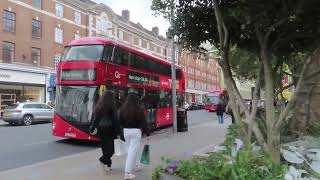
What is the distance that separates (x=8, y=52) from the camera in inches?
1449

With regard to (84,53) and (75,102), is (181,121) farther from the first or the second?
(84,53)

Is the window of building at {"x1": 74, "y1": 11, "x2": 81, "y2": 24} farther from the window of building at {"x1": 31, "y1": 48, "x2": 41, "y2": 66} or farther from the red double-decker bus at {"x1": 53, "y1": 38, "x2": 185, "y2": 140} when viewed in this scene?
the red double-decker bus at {"x1": 53, "y1": 38, "x2": 185, "y2": 140}

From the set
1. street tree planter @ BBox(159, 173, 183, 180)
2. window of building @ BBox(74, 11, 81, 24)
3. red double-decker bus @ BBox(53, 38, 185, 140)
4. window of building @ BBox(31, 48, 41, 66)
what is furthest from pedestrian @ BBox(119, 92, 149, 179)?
window of building @ BBox(74, 11, 81, 24)

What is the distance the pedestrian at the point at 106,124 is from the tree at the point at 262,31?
88.0 inches

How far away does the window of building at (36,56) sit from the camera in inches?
1580

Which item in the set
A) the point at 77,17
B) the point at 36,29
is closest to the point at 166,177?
the point at 36,29

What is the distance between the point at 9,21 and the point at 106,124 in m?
31.7

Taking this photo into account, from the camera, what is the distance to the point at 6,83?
36312 millimetres

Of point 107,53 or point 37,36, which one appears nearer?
point 107,53

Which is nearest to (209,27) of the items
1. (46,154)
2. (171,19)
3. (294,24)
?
(171,19)

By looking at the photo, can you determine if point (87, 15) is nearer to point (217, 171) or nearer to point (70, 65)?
point (70, 65)

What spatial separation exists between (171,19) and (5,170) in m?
5.06

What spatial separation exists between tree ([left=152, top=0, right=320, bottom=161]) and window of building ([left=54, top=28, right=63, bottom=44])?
36.8m

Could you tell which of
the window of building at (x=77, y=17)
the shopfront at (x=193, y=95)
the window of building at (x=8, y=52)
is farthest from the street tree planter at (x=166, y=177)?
the shopfront at (x=193, y=95)
